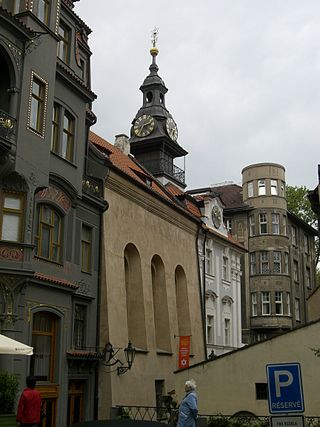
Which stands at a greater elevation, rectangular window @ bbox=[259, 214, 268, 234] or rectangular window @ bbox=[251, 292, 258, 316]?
rectangular window @ bbox=[259, 214, 268, 234]

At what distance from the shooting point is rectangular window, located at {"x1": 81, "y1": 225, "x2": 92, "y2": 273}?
2303 cm

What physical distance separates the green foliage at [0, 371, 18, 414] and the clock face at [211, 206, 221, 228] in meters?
24.3

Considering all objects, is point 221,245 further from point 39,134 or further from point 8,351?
point 8,351

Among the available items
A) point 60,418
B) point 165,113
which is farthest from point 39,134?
point 165,113

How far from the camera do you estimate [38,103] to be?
19.7 meters

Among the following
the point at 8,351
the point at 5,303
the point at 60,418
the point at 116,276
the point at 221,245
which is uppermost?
the point at 221,245

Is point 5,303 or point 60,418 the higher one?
point 5,303

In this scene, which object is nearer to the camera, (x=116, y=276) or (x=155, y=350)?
(x=116, y=276)

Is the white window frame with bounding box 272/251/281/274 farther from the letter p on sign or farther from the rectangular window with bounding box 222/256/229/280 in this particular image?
the letter p on sign

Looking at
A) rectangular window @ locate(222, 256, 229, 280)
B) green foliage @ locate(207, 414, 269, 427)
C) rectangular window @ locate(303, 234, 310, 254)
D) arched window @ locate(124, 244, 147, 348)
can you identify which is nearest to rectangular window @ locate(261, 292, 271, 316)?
rectangular window @ locate(222, 256, 229, 280)

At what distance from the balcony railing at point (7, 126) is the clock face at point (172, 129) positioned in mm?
25280

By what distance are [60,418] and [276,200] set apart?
32.1 metres

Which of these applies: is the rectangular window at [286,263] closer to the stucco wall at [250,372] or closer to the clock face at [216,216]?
the clock face at [216,216]

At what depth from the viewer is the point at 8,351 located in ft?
41.6
